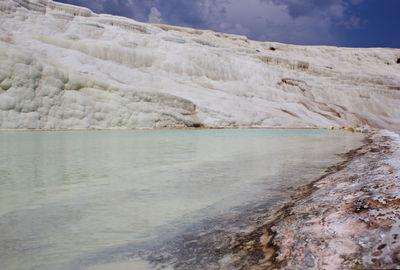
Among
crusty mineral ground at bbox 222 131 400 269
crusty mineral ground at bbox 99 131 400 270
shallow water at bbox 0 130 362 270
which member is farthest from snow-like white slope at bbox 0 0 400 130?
crusty mineral ground at bbox 222 131 400 269

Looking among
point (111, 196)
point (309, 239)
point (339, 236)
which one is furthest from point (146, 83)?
point (339, 236)

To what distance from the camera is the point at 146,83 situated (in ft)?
94.8

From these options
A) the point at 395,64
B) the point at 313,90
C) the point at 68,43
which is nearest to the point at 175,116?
the point at 68,43

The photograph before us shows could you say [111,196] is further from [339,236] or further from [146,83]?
[146,83]

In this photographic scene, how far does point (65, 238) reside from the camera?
2.84m

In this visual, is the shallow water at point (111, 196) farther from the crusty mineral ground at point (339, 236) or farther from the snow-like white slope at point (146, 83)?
the snow-like white slope at point (146, 83)

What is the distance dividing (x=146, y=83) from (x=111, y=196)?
83.5ft

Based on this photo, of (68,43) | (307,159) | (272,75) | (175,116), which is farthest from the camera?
(272,75)

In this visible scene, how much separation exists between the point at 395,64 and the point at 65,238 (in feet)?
271

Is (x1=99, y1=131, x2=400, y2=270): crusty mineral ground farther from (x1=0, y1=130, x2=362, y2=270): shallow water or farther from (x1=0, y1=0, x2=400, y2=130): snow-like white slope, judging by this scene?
(x1=0, y1=0, x2=400, y2=130): snow-like white slope

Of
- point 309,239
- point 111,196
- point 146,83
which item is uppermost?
point 146,83

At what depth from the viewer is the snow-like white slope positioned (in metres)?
19.2

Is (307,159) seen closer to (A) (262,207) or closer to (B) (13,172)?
(A) (262,207)

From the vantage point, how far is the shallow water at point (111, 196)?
108 inches
